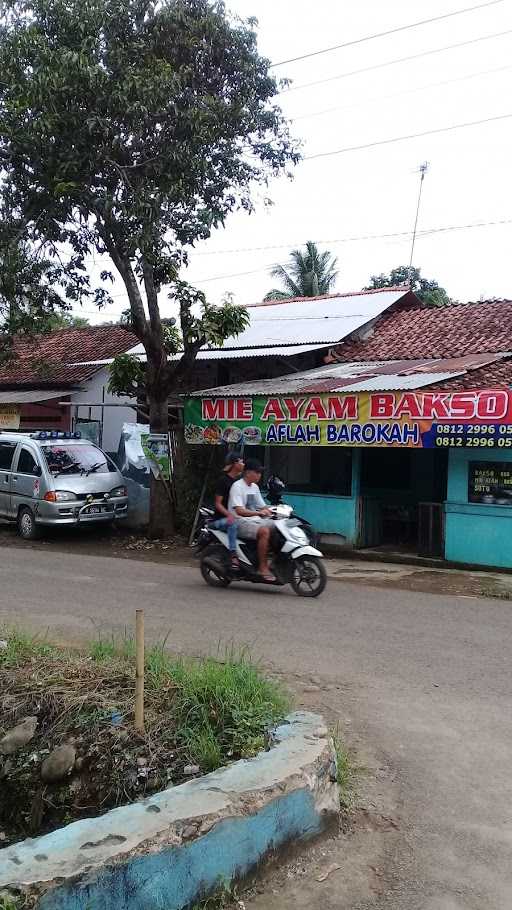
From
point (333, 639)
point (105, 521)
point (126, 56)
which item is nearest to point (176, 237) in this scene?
point (126, 56)

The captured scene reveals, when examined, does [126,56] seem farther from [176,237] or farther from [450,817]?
[450,817]

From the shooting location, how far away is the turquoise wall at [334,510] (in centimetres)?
1365

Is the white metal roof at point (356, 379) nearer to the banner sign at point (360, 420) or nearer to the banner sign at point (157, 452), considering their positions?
the banner sign at point (360, 420)

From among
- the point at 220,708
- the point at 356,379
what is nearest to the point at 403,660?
the point at 220,708

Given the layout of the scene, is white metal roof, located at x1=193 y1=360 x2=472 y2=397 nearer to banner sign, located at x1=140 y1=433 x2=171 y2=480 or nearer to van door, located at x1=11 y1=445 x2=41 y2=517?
banner sign, located at x1=140 y1=433 x2=171 y2=480

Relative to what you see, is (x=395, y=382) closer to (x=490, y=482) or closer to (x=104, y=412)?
(x=490, y=482)

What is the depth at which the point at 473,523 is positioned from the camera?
478 inches

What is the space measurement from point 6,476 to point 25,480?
791mm

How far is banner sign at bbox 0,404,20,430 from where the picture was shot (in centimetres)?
2198

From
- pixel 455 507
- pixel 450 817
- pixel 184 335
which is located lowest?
pixel 450 817

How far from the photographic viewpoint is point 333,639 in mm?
7199

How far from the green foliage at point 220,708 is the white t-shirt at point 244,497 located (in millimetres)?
4711

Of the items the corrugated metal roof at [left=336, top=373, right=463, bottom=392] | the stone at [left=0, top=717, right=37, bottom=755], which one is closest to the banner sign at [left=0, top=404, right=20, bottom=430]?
the corrugated metal roof at [left=336, top=373, right=463, bottom=392]

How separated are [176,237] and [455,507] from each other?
626 centimetres
